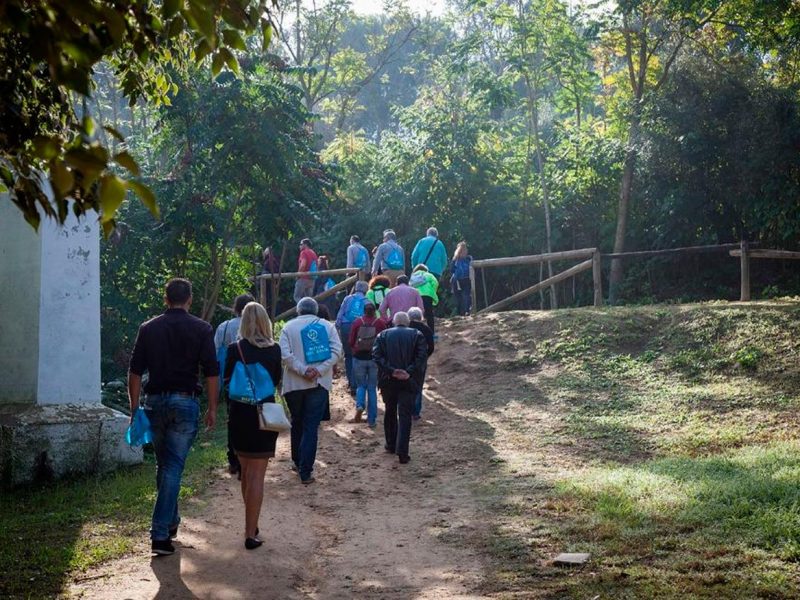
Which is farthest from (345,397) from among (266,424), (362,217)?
(362,217)

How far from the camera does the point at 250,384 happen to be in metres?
7.50

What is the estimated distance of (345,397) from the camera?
1568 centimetres

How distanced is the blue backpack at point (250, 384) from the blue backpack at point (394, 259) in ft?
32.9

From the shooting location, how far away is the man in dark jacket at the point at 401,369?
1123 cm

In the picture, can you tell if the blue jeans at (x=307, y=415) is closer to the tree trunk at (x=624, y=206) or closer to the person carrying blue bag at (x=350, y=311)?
the person carrying blue bag at (x=350, y=311)

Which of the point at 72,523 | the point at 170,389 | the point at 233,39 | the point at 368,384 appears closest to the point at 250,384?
the point at 170,389

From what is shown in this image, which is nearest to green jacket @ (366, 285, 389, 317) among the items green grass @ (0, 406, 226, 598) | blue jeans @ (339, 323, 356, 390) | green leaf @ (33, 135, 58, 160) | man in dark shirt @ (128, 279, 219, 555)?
blue jeans @ (339, 323, 356, 390)

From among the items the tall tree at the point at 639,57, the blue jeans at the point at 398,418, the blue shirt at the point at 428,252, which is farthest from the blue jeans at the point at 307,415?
the tall tree at the point at 639,57

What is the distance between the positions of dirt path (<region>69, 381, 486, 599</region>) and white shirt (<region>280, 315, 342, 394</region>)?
107 centimetres

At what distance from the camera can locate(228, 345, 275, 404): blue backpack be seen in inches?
294

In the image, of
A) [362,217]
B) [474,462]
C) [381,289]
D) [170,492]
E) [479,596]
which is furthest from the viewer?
[362,217]

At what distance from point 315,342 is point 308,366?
0.25m

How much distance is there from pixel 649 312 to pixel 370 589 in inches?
441

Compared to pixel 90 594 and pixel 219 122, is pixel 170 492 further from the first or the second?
pixel 219 122
